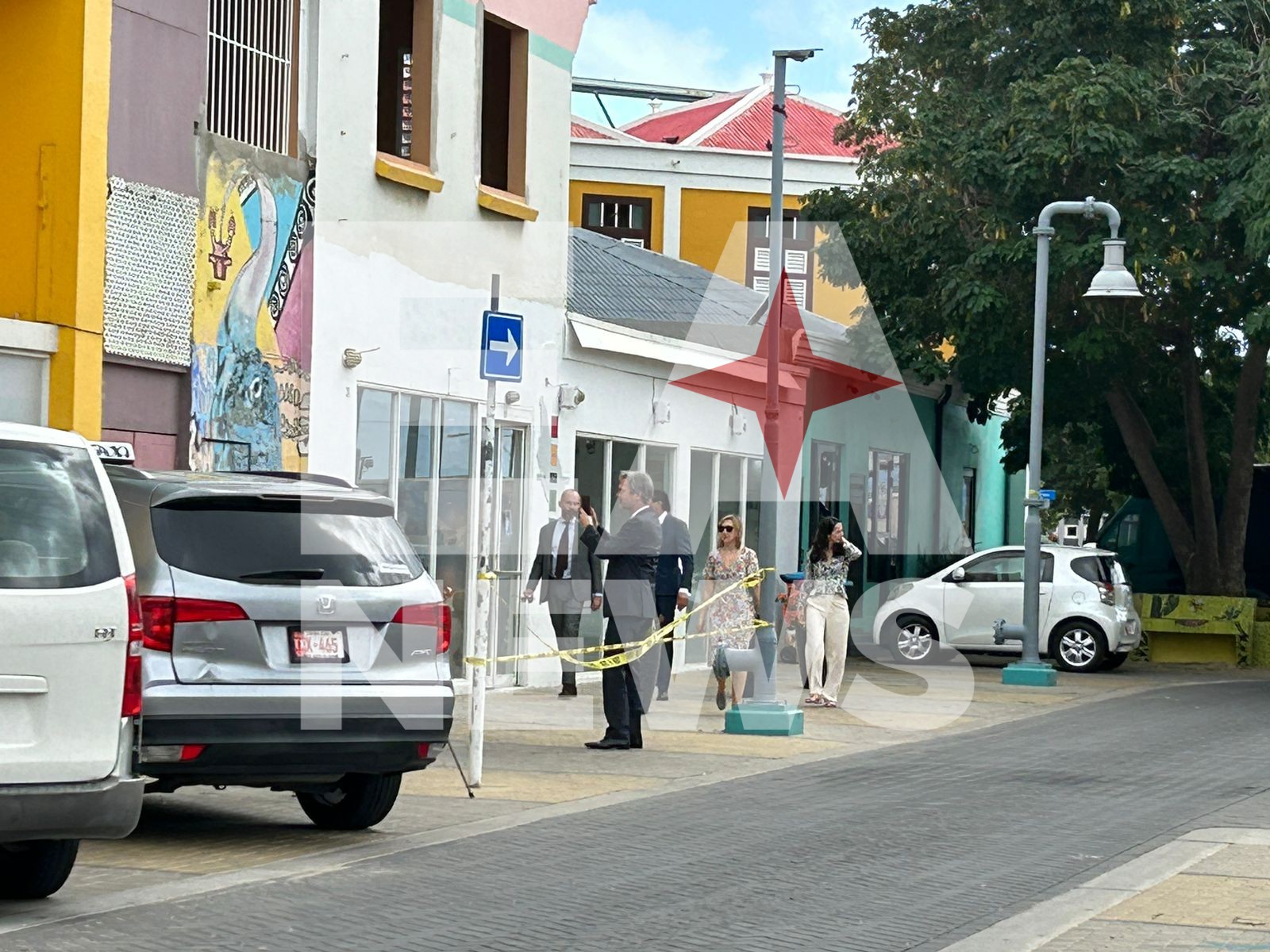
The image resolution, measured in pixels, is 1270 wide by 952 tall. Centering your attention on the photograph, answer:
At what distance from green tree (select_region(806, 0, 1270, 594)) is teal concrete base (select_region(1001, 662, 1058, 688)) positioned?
539 cm

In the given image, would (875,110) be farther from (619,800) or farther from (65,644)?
(65,644)

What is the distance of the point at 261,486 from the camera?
32.0 feet

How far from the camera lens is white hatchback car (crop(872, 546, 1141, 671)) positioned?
25.8 meters

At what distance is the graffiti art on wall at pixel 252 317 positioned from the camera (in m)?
15.2

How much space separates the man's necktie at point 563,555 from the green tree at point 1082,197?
9534 millimetres

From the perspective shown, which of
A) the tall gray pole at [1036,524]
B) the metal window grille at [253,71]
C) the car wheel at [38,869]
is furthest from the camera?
the tall gray pole at [1036,524]

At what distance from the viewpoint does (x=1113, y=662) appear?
87.3ft

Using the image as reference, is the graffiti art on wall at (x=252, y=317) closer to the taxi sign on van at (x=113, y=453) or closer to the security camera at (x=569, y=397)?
the security camera at (x=569, y=397)

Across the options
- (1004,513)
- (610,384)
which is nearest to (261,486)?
(610,384)

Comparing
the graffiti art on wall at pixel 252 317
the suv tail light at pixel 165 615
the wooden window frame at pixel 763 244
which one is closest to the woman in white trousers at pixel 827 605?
the graffiti art on wall at pixel 252 317

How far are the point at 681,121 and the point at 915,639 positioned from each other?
105ft

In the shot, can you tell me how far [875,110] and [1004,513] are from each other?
13.4 meters

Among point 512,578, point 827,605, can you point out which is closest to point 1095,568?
point 827,605

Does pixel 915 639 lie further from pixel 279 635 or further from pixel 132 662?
pixel 132 662
